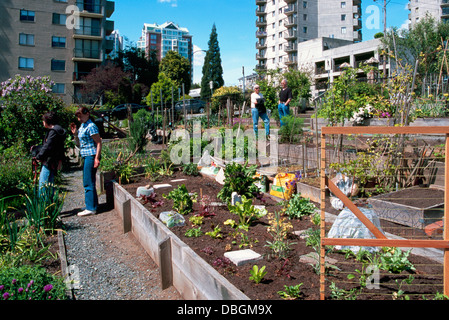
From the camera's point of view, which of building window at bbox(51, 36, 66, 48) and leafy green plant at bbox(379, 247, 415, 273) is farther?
building window at bbox(51, 36, 66, 48)

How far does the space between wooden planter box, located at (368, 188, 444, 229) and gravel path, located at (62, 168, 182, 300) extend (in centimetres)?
265

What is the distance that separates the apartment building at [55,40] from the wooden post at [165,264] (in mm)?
34693

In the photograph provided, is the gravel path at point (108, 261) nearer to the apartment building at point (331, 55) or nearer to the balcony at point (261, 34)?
the apartment building at point (331, 55)

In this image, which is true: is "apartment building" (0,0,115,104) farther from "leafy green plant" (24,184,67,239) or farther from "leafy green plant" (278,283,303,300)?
"leafy green plant" (278,283,303,300)

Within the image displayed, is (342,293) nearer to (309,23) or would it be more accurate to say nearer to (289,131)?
(289,131)

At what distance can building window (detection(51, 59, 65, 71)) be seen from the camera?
37688 millimetres

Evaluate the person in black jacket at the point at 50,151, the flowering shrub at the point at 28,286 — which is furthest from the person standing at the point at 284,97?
the flowering shrub at the point at 28,286

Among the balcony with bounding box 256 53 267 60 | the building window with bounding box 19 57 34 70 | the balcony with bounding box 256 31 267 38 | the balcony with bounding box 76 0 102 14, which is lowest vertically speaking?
the building window with bounding box 19 57 34 70

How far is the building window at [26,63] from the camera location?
117 feet

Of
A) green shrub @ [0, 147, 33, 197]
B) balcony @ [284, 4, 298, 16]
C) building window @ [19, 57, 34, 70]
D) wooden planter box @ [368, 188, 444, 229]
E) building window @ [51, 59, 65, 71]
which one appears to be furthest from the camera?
balcony @ [284, 4, 298, 16]

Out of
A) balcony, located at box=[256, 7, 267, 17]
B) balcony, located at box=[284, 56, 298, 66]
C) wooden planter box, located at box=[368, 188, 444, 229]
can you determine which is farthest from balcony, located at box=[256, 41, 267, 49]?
wooden planter box, located at box=[368, 188, 444, 229]

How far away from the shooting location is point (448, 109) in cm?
866

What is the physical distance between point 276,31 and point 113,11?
29729mm
